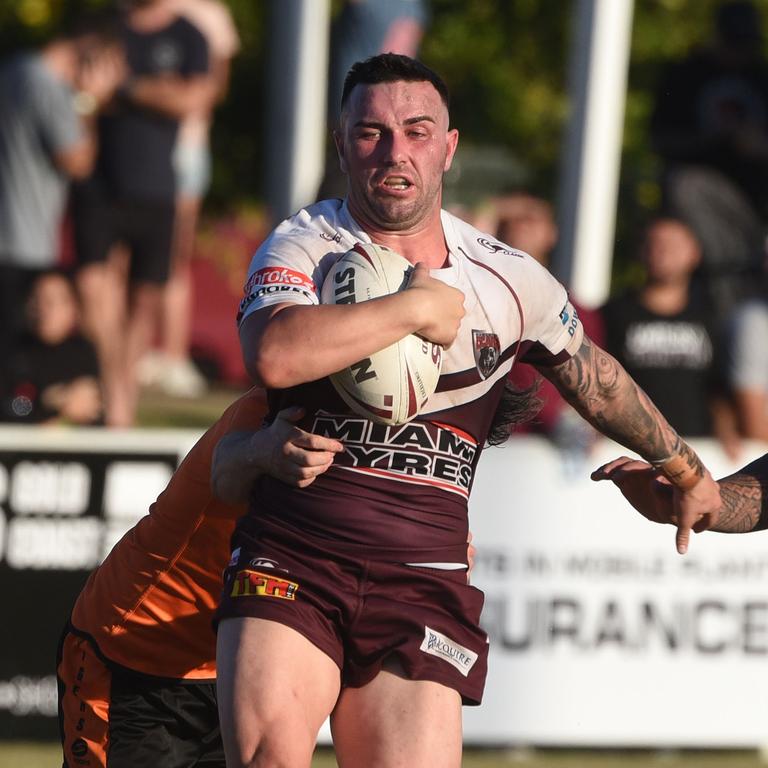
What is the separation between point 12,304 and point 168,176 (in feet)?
5.09

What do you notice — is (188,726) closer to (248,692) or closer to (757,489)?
(248,692)

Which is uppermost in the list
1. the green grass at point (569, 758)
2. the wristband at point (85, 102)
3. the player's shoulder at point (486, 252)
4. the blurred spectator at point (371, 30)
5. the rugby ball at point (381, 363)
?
the blurred spectator at point (371, 30)

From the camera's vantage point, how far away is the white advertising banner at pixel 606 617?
25.1 ft

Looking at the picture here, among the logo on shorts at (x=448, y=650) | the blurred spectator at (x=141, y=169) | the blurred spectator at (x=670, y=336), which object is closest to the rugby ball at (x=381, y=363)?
the logo on shorts at (x=448, y=650)

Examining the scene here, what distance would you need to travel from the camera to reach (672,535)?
766 cm

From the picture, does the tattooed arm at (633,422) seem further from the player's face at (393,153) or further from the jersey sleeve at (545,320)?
the player's face at (393,153)

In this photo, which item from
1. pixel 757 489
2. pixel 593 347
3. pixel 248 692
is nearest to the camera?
pixel 248 692

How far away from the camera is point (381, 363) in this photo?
4012mm

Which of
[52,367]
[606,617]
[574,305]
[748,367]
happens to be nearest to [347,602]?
[574,305]

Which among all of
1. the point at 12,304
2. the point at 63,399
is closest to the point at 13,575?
the point at 63,399

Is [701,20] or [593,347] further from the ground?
[701,20]

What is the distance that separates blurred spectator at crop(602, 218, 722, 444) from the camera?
8547mm

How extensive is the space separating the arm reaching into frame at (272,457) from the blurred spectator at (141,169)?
5.31 metres

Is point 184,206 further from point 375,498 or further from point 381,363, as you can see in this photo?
point 381,363
